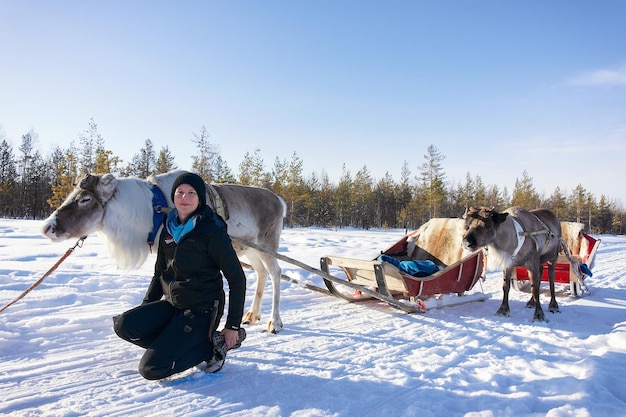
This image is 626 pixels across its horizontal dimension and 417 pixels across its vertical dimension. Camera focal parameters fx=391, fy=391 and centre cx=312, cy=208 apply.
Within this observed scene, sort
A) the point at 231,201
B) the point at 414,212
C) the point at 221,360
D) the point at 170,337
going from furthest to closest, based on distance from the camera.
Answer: the point at 414,212, the point at 231,201, the point at 221,360, the point at 170,337

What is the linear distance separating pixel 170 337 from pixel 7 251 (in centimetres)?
1007

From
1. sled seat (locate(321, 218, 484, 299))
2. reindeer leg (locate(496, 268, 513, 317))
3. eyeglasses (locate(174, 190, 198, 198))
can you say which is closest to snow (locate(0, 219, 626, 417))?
reindeer leg (locate(496, 268, 513, 317))

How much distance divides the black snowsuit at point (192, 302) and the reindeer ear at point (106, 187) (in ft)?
2.83

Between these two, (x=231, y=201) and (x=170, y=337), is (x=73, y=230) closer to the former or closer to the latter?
(x=170, y=337)

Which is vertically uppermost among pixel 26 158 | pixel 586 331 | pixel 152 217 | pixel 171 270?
pixel 26 158

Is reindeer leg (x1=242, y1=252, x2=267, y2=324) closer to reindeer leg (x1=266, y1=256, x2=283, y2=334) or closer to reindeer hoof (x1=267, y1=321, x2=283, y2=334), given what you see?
reindeer leg (x1=266, y1=256, x2=283, y2=334)

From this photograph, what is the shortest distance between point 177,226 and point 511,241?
16.3 feet

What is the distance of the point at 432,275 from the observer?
5.71 m

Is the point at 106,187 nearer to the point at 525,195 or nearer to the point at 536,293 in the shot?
the point at 536,293

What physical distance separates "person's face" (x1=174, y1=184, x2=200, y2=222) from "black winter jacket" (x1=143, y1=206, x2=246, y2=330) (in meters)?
0.10

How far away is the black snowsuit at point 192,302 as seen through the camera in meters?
3.00

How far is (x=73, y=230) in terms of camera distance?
3385 millimetres

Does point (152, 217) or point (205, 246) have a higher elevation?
point (152, 217)

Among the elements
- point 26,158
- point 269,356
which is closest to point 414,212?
point 269,356
